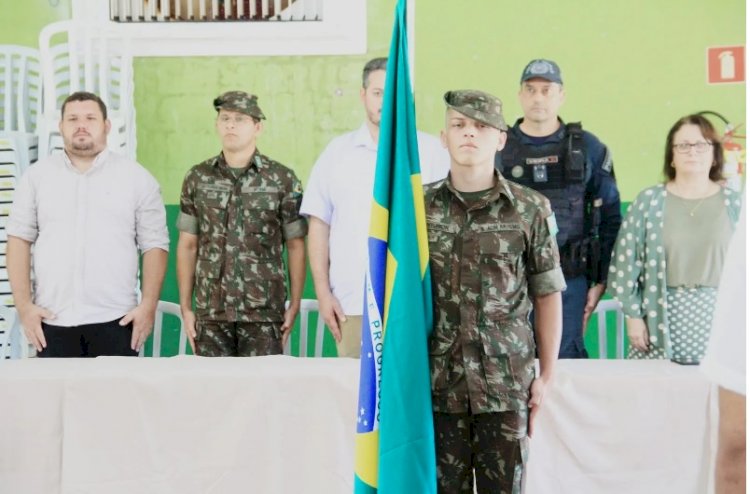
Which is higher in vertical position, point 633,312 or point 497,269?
point 497,269

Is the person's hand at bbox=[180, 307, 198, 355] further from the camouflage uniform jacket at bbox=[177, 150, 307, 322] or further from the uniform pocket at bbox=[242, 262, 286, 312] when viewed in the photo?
the uniform pocket at bbox=[242, 262, 286, 312]

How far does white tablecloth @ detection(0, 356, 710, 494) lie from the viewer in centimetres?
294

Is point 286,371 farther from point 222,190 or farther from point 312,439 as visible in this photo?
point 222,190

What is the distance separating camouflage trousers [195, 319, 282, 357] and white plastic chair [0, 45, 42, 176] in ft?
3.08

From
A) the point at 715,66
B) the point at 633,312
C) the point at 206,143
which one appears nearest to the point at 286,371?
the point at 206,143

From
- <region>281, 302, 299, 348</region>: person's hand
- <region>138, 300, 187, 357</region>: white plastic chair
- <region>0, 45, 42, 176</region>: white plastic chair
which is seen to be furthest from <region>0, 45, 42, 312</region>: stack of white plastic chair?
<region>281, 302, 299, 348</region>: person's hand

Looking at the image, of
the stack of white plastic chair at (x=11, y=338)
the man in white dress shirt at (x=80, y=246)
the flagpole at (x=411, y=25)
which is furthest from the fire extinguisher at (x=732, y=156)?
the stack of white plastic chair at (x=11, y=338)

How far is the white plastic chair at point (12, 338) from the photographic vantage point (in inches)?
141

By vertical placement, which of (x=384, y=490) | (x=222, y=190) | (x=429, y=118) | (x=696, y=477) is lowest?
(x=696, y=477)

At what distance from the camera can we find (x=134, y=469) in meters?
2.96

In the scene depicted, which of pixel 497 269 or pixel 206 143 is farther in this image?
pixel 206 143

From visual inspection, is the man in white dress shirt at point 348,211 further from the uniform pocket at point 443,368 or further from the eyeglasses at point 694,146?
the uniform pocket at point 443,368

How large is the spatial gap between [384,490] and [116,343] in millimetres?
1742

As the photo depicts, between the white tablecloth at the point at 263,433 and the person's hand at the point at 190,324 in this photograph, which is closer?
the white tablecloth at the point at 263,433
